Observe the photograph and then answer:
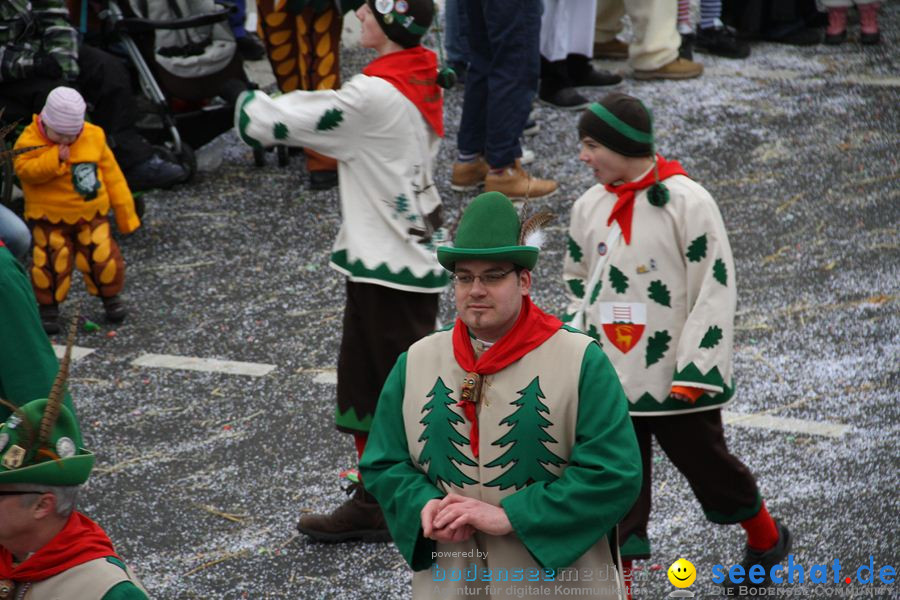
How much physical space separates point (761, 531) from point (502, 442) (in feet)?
5.69

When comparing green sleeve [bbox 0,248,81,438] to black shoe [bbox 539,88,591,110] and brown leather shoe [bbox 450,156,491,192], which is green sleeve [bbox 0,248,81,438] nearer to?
brown leather shoe [bbox 450,156,491,192]

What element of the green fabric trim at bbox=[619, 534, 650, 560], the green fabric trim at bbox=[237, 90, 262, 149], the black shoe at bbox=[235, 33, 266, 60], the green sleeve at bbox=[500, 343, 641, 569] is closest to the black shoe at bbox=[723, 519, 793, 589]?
the green fabric trim at bbox=[619, 534, 650, 560]

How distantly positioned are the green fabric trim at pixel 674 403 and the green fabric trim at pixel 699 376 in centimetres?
7

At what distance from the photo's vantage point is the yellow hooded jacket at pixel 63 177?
6527mm

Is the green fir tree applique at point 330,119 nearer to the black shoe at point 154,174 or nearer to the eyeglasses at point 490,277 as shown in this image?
the eyeglasses at point 490,277

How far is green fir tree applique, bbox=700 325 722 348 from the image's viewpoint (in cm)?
396

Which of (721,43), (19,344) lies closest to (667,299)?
(19,344)

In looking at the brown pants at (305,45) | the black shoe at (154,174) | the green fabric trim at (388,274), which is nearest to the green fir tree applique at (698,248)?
the green fabric trim at (388,274)

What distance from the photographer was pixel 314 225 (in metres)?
7.88

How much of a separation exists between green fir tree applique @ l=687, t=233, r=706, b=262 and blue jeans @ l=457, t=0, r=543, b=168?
3.84m

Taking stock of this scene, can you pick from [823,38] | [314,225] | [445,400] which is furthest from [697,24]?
[445,400]

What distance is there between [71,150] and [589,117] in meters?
3.63

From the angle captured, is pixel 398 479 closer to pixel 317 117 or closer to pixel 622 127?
pixel 622 127

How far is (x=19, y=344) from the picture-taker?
11.5ft
